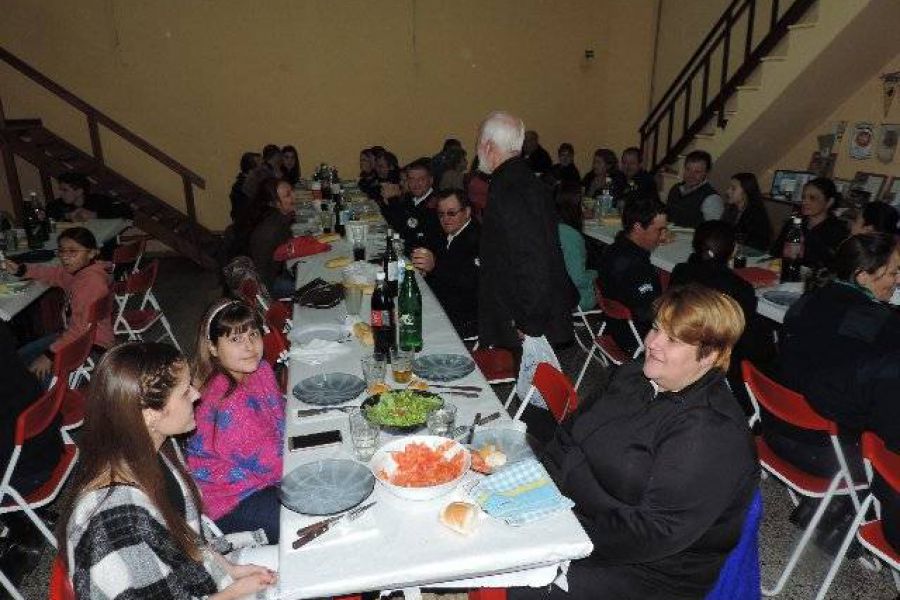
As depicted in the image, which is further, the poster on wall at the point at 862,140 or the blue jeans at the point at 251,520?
the poster on wall at the point at 862,140

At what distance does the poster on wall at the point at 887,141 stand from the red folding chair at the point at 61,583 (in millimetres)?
7328

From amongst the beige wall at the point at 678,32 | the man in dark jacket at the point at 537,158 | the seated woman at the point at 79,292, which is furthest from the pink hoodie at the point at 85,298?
the beige wall at the point at 678,32

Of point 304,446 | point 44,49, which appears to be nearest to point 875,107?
point 304,446

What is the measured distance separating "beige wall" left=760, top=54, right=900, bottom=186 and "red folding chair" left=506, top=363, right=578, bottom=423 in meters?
5.72

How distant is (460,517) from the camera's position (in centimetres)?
155

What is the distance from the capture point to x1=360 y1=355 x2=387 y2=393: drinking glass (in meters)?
2.27

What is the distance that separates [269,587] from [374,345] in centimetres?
120

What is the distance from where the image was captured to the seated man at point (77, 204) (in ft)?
19.4

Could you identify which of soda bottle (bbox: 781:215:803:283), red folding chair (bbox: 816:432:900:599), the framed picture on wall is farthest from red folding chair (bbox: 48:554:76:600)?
the framed picture on wall

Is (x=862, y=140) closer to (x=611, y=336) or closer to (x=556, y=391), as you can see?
(x=611, y=336)

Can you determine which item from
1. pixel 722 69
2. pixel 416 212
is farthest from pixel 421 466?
pixel 722 69

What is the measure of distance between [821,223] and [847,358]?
258 cm

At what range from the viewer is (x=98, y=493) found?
4.43 feet

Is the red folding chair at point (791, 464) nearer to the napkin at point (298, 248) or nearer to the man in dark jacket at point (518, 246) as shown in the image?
the man in dark jacket at point (518, 246)
